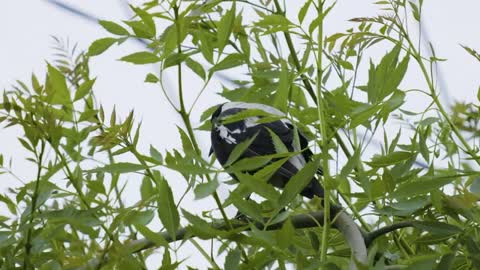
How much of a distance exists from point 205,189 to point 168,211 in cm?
6

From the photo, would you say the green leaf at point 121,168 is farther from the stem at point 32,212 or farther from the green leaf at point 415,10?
the green leaf at point 415,10

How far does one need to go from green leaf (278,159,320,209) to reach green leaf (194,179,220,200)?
7cm

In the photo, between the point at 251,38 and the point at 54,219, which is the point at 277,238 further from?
the point at 251,38

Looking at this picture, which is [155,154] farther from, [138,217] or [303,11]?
[303,11]

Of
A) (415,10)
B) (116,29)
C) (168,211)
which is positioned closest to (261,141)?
(415,10)

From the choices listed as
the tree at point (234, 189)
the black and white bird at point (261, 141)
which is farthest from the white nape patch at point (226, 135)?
the tree at point (234, 189)

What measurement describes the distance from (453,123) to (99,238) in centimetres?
51

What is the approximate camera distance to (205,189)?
954 mm

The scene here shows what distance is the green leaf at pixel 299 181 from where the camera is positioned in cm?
96

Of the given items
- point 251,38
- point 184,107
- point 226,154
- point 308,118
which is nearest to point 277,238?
point 184,107

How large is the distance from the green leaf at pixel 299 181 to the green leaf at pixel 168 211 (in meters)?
0.11

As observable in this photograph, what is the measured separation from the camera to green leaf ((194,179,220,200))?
94cm

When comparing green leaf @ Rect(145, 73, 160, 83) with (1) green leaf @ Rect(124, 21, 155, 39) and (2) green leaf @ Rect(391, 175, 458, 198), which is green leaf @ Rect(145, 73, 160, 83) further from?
(2) green leaf @ Rect(391, 175, 458, 198)

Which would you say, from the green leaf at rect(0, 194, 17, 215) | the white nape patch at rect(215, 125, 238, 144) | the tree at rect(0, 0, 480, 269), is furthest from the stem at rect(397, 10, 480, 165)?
the white nape patch at rect(215, 125, 238, 144)
